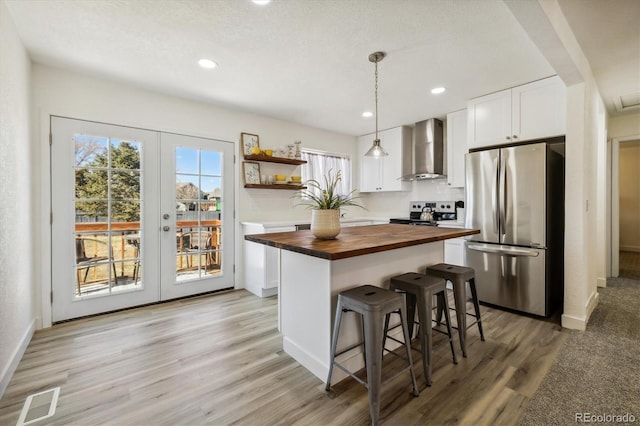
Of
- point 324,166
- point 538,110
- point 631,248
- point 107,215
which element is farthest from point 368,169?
point 631,248

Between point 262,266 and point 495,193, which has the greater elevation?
point 495,193

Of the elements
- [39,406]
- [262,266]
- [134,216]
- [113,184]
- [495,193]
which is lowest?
[39,406]

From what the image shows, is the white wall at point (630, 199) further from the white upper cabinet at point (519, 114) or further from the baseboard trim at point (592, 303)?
the white upper cabinet at point (519, 114)

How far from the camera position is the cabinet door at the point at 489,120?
10.5 ft

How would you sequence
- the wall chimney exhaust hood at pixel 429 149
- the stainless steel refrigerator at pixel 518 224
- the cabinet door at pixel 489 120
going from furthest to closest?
the wall chimney exhaust hood at pixel 429 149
the cabinet door at pixel 489 120
the stainless steel refrigerator at pixel 518 224

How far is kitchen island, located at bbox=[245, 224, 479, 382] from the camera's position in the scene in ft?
6.01

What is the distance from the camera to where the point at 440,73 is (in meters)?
2.81

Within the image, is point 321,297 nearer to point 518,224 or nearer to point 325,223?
point 325,223

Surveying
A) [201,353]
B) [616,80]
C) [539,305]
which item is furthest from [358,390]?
[616,80]

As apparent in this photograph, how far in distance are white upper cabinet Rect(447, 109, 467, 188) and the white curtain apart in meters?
1.84

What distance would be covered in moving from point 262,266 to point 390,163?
2759 millimetres

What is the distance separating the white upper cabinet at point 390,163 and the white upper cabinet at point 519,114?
4.16 ft

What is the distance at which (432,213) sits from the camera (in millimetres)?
4500

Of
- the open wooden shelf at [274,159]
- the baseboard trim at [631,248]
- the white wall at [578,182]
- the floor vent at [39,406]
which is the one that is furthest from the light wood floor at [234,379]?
the baseboard trim at [631,248]
